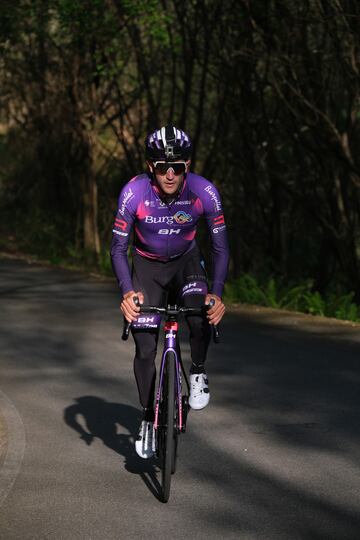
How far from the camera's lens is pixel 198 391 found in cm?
800

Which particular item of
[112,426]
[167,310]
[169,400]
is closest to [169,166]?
A: [167,310]

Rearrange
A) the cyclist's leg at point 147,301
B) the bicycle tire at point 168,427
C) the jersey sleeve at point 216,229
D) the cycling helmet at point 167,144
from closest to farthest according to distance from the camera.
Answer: the bicycle tire at point 168,427, the cycling helmet at point 167,144, the jersey sleeve at point 216,229, the cyclist's leg at point 147,301

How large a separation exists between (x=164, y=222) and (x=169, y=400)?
1100mm

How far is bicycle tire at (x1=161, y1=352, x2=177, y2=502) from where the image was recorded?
24.0 ft

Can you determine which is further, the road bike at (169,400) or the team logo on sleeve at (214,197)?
the team logo on sleeve at (214,197)

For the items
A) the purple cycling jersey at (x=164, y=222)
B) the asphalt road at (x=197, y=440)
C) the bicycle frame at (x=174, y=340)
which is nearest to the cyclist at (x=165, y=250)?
the purple cycling jersey at (x=164, y=222)

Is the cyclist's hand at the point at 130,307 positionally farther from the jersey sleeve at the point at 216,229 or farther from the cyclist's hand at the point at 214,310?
the jersey sleeve at the point at 216,229

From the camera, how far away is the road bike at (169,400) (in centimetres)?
737

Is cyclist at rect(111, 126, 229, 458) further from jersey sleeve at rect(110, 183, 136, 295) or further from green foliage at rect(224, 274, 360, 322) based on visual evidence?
green foliage at rect(224, 274, 360, 322)

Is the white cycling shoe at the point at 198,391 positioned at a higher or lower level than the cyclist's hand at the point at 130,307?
lower

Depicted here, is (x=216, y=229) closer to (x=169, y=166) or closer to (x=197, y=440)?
(x=169, y=166)

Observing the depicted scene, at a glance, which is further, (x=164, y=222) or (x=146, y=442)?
(x=146, y=442)

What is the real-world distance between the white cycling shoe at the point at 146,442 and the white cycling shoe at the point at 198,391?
0.31 meters

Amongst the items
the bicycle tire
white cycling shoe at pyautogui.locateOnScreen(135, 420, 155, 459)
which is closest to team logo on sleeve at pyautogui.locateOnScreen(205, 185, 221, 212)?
the bicycle tire
